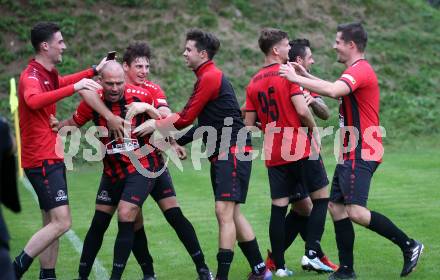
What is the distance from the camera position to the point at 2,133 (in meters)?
4.88

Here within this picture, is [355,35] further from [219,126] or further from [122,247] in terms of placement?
[122,247]

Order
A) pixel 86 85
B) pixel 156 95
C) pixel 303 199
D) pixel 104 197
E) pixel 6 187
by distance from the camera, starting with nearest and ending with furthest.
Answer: pixel 6 187, pixel 86 85, pixel 104 197, pixel 156 95, pixel 303 199

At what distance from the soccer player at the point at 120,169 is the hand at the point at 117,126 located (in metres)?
0.08

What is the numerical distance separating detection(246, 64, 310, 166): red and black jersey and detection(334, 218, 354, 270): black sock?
29.2 inches

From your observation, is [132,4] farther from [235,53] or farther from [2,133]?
[2,133]

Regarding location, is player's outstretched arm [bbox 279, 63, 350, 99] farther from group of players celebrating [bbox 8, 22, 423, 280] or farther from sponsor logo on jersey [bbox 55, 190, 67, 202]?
sponsor logo on jersey [bbox 55, 190, 67, 202]

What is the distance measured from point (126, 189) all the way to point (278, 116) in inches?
63.8

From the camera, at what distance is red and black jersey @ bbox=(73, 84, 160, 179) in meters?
7.72

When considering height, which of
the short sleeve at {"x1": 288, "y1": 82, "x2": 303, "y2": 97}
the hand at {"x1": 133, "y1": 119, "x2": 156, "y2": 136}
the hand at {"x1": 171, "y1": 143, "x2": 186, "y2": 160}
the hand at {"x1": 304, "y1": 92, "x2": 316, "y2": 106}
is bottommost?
the hand at {"x1": 171, "y1": 143, "x2": 186, "y2": 160}

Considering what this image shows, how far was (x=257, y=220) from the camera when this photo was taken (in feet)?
37.6

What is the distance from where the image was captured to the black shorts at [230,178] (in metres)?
7.71

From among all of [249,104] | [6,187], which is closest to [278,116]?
[249,104]

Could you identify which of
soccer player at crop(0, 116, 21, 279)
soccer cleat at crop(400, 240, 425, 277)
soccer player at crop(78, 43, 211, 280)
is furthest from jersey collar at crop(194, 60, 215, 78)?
soccer player at crop(0, 116, 21, 279)

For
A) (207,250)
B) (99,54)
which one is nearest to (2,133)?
(207,250)
